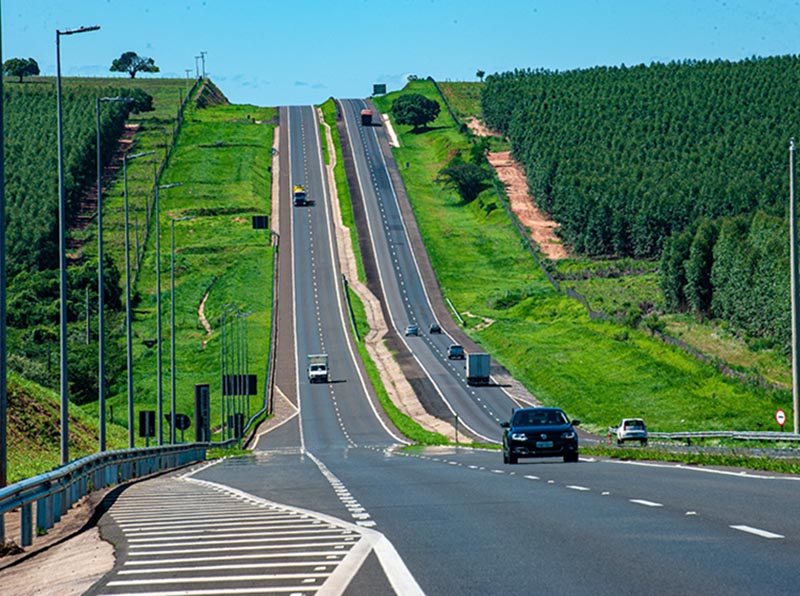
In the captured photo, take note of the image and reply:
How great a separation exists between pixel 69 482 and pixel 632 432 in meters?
50.3

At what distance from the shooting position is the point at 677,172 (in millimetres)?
189750

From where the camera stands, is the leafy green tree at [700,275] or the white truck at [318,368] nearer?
the white truck at [318,368]

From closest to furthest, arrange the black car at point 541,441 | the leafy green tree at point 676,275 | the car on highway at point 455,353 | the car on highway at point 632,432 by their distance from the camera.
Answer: the black car at point 541,441 → the car on highway at point 632,432 → the car on highway at point 455,353 → the leafy green tree at point 676,275

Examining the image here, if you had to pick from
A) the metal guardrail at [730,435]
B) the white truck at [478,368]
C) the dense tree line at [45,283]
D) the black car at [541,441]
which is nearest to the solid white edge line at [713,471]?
the black car at [541,441]

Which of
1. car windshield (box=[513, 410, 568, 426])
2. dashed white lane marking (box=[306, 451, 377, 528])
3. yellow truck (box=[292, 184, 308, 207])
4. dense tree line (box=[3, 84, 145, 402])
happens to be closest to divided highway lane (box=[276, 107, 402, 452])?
yellow truck (box=[292, 184, 308, 207])

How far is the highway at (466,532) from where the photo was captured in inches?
Result: 522

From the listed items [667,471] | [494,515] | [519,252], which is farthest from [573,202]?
[494,515]

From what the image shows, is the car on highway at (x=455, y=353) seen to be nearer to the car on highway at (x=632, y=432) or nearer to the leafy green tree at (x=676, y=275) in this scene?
the leafy green tree at (x=676, y=275)

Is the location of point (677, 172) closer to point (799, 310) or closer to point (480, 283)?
point (480, 283)

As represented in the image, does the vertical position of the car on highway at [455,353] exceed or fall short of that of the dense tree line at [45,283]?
it falls short

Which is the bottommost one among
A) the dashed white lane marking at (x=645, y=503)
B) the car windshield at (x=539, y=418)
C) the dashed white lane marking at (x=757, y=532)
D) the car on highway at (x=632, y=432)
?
the car on highway at (x=632, y=432)

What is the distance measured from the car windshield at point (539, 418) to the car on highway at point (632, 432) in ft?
99.6

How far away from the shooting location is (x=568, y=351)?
122125 millimetres

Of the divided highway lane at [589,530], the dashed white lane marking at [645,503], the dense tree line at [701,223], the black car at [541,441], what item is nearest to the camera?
the divided highway lane at [589,530]
